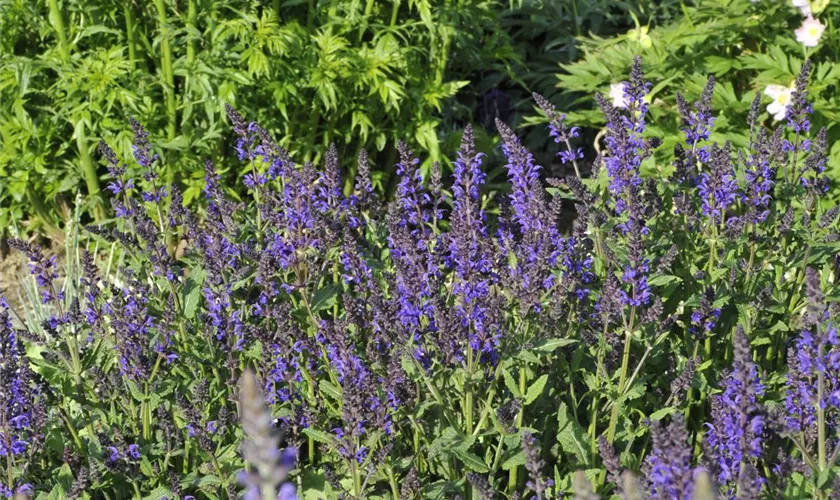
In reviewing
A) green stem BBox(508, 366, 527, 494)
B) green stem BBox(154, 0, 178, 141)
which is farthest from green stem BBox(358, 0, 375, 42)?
green stem BBox(508, 366, 527, 494)

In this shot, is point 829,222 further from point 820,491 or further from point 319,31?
point 319,31

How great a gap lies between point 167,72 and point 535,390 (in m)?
2.94

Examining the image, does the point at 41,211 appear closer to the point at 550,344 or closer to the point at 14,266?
the point at 14,266

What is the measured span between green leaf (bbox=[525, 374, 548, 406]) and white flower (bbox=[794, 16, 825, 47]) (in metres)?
3.07

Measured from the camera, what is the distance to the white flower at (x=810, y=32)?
17.7 ft

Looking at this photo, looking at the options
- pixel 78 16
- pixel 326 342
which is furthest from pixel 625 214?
pixel 78 16

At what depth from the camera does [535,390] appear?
10.6ft

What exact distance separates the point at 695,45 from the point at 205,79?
264cm

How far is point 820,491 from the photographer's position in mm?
2850

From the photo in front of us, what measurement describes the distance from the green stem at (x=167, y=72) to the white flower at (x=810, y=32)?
317 centimetres

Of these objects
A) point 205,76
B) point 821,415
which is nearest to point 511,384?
point 821,415

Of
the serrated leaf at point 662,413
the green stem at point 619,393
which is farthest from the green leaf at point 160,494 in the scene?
the serrated leaf at point 662,413

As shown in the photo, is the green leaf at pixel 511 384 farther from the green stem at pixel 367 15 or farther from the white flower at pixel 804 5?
the white flower at pixel 804 5

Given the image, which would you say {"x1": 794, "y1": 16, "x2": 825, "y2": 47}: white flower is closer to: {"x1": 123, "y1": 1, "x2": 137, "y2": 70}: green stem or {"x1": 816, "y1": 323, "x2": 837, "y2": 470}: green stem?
{"x1": 816, "y1": 323, "x2": 837, "y2": 470}: green stem
